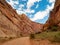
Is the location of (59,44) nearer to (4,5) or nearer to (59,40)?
(59,40)

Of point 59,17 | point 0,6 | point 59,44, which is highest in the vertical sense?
point 0,6

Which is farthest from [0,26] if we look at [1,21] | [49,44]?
[49,44]

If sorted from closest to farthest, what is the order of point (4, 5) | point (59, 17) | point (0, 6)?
point (59, 17) → point (0, 6) → point (4, 5)

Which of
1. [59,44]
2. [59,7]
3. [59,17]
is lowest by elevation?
[59,44]

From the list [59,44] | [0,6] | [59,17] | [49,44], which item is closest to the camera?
[59,44]

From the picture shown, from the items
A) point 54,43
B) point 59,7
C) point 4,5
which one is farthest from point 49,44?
point 4,5

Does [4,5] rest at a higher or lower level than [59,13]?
higher

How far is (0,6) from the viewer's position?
7250cm

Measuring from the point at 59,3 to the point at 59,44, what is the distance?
39.7 meters

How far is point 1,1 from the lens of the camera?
73.5 m

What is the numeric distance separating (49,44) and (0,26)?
4224 cm

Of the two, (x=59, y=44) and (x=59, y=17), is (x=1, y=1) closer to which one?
(x=59, y=17)

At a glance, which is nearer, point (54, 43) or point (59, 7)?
point (54, 43)

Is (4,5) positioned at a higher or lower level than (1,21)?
higher
